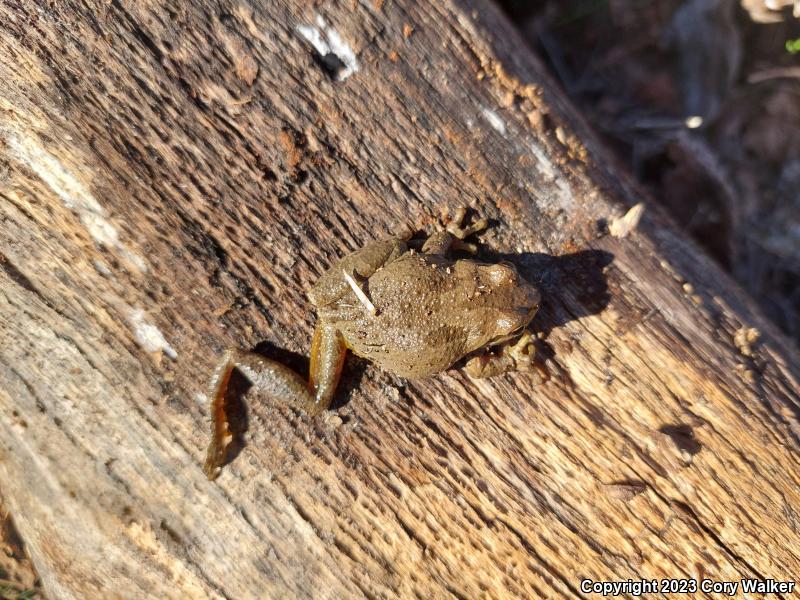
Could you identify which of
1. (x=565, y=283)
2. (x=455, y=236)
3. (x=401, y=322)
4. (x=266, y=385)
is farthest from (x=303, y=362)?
(x=565, y=283)

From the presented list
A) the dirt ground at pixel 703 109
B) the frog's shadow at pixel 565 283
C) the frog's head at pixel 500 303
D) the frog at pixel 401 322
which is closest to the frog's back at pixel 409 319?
the frog at pixel 401 322

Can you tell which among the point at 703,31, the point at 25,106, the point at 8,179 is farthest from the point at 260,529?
the point at 703,31

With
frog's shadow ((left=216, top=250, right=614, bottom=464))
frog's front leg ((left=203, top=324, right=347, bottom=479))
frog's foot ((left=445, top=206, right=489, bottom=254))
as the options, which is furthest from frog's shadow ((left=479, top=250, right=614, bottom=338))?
frog's front leg ((left=203, top=324, right=347, bottom=479))

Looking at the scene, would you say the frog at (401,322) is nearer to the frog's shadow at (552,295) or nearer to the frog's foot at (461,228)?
the frog's foot at (461,228)

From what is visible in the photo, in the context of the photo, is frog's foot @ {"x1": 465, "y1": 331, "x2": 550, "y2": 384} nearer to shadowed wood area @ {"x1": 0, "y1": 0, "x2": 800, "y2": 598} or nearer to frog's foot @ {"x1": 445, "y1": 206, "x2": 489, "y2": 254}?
shadowed wood area @ {"x1": 0, "y1": 0, "x2": 800, "y2": 598}

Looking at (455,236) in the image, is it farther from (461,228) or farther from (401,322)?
(401,322)
